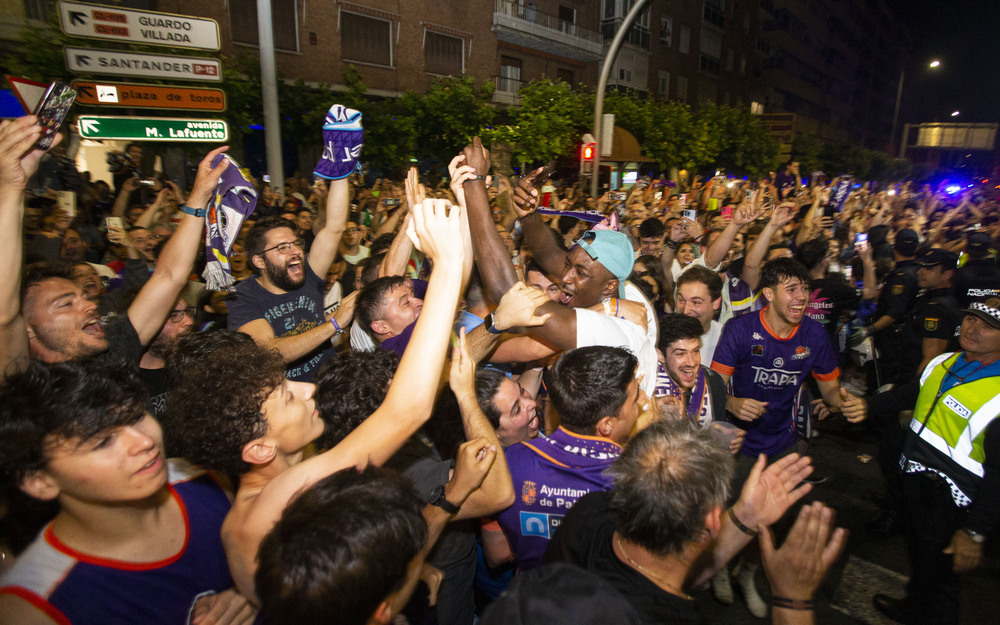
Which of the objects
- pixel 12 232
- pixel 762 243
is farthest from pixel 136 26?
pixel 762 243

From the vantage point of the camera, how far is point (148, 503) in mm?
1605

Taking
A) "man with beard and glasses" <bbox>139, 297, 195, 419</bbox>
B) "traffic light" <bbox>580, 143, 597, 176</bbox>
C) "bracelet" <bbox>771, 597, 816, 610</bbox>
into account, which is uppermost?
"traffic light" <bbox>580, 143, 597, 176</bbox>

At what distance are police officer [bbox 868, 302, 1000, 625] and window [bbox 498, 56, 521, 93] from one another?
2348cm

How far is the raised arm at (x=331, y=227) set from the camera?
367 cm

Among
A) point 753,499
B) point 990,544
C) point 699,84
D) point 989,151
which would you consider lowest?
point 990,544

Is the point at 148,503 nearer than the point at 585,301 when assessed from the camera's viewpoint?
Yes

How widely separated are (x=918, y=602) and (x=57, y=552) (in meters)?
3.96

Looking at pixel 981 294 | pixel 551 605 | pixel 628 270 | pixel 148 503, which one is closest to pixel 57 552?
pixel 148 503

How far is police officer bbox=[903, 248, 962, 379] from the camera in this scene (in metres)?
4.05

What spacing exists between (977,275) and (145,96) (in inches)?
340

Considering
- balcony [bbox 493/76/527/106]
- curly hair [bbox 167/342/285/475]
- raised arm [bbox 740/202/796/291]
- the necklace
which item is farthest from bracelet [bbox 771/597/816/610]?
balcony [bbox 493/76/527/106]

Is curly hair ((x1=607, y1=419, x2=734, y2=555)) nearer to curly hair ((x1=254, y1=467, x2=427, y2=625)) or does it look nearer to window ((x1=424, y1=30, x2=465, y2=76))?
curly hair ((x1=254, y1=467, x2=427, y2=625))

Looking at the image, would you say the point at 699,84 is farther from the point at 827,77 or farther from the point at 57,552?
the point at 57,552

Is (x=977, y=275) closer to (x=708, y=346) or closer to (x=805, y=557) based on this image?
(x=708, y=346)
